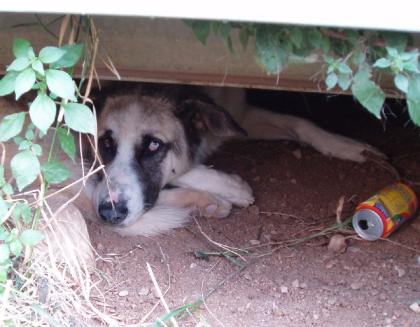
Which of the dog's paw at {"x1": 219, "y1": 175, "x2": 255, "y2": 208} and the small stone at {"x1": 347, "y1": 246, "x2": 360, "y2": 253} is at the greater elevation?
the small stone at {"x1": 347, "y1": 246, "x2": 360, "y2": 253}

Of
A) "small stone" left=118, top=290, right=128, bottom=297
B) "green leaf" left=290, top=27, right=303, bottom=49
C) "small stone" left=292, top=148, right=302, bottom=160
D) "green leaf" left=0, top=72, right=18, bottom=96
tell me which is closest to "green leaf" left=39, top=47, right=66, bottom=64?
"green leaf" left=0, top=72, right=18, bottom=96

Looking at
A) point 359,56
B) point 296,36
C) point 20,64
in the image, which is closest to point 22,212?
point 20,64

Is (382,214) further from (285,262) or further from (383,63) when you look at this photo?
(383,63)

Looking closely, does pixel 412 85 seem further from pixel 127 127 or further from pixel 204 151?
pixel 204 151

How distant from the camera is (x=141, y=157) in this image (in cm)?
285

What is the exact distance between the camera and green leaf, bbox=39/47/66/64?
5.41 ft

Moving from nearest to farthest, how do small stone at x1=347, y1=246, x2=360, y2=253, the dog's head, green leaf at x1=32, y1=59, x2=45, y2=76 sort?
green leaf at x1=32, y1=59, x2=45, y2=76 → small stone at x1=347, y1=246, x2=360, y2=253 → the dog's head

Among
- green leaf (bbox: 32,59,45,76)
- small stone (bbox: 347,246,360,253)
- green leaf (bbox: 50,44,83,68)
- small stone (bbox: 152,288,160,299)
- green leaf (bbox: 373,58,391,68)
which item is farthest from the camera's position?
small stone (bbox: 347,246,360,253)

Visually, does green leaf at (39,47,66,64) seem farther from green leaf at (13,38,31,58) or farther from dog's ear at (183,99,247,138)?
dog's ear at (183,99,247,138)

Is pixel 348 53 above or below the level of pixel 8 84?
above

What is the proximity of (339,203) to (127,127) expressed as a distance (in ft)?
3.20

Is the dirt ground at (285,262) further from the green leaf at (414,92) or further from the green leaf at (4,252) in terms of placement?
the green leaf at (414,92)

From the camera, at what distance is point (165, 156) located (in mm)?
2945

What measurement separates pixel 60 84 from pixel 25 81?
0.28 ft
